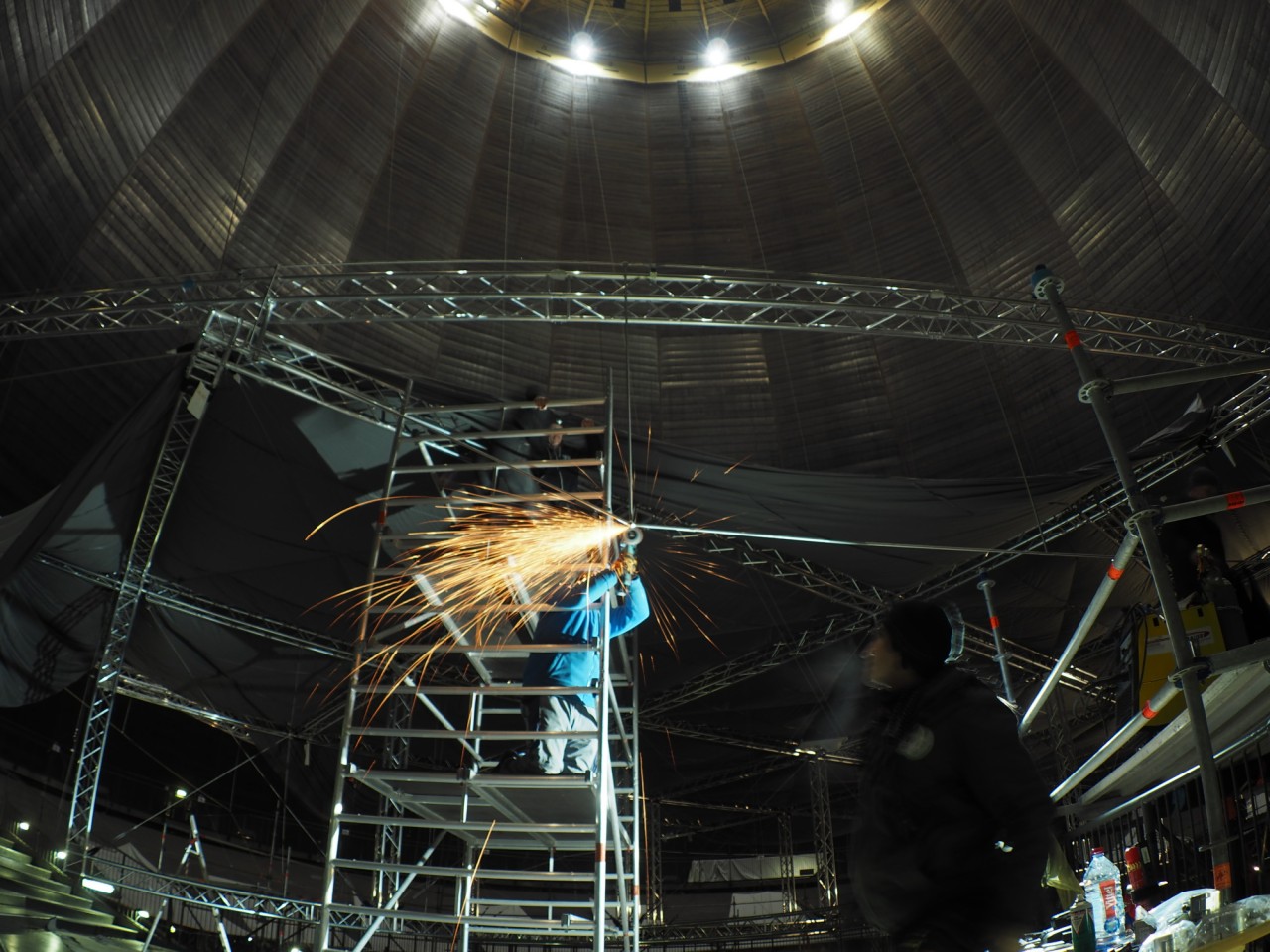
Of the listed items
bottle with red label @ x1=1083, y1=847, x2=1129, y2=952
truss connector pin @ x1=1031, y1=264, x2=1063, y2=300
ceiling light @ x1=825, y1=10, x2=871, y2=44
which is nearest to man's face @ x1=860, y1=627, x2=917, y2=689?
bottle with red label @ x1=1083, y1=847, x2=1129, y2=952

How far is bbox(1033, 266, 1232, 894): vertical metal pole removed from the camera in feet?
10.3

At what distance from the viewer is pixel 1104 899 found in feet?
15.0

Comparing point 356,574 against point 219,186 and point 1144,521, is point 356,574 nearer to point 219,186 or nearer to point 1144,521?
point 219,186

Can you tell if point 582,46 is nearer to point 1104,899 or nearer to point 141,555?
point 141,555

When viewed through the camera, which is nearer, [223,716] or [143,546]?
[143,546]

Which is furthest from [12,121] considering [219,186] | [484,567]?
[484,567]

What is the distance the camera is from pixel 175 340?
1152cm

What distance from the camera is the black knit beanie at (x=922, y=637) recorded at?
2.28 meters

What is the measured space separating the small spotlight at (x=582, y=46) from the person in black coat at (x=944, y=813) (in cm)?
1312

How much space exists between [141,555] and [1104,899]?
8.65m

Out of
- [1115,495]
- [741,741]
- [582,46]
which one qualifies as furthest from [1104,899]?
[582,46]

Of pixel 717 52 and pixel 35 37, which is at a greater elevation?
pixel 717 52

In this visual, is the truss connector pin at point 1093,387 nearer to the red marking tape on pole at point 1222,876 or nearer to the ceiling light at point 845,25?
the red marking tape on pole at point 1222,876

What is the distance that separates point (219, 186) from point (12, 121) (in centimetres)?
234
